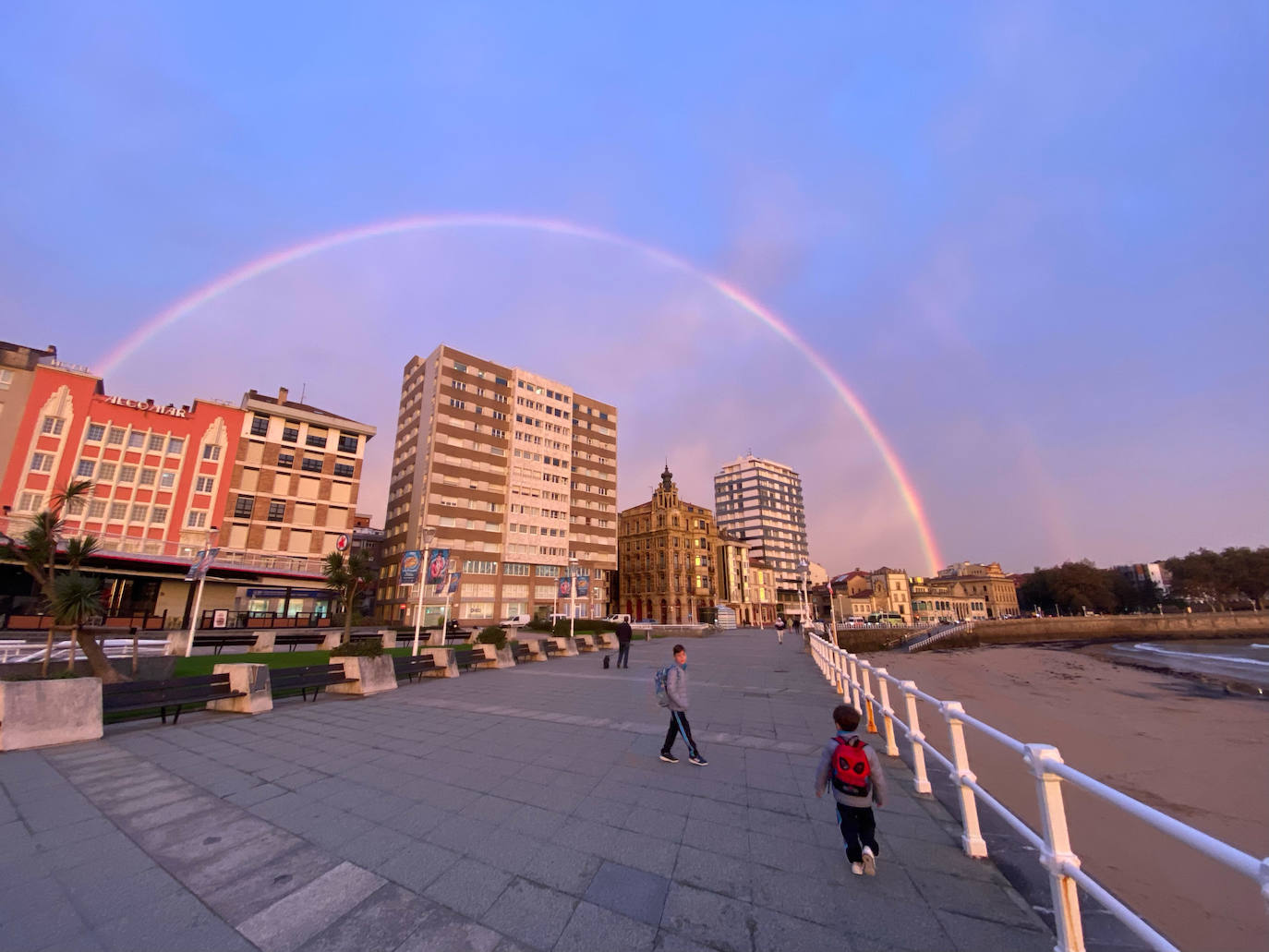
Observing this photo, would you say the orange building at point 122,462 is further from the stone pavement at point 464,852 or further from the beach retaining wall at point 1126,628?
the beach retaining wall at point 1126,628

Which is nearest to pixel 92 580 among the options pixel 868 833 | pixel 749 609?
pixel 868 833

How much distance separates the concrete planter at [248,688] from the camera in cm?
1022

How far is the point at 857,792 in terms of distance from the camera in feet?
13.9

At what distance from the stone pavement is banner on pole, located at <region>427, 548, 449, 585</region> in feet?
41.2

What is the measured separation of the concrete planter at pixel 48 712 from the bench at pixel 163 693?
0.19 m

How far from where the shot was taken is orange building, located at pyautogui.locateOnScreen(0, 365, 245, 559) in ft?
131

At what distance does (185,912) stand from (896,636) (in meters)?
83.3

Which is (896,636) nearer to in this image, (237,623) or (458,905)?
(237,623)

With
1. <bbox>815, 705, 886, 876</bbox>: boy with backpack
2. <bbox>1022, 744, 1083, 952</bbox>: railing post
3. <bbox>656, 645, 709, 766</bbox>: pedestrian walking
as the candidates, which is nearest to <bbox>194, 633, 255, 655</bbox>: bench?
<bbox>656, 645, 709, 766</bbox>: pedestrian walking

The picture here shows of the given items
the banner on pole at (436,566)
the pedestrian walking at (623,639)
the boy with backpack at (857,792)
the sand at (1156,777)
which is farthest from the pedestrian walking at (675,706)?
the banner on pole at (436,566)

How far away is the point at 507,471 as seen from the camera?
70500 mm

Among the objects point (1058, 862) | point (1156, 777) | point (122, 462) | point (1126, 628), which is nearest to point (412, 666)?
point (1058, 862)

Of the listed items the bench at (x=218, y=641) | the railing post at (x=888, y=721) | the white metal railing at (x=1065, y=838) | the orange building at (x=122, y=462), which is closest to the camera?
the white metal railing at (x=1065, y=838)

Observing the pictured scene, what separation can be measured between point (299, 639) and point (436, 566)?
9.99 m
